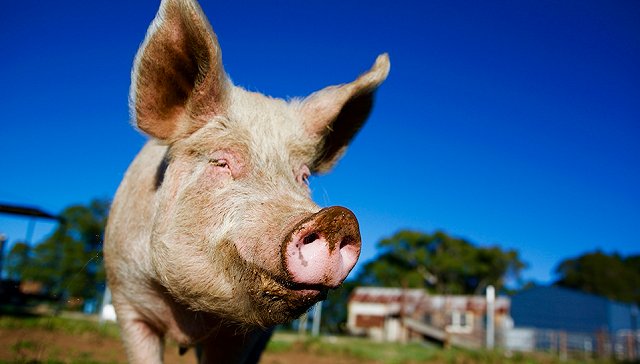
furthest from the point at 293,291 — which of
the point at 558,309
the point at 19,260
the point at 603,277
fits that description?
the point at 603,277

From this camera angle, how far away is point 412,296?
36.3 metres

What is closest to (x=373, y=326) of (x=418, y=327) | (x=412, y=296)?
(x=412, y=296)

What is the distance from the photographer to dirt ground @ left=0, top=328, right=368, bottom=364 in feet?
18.5

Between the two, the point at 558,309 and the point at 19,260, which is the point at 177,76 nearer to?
the point at 19,260

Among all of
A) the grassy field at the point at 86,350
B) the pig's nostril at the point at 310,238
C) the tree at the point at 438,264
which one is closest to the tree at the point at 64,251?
the grassy field at the point at 86,350

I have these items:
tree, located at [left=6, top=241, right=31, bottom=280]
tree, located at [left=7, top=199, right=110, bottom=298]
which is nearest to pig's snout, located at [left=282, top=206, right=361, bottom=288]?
tree, located at [left=7, top=199, right=110, bottom=298]

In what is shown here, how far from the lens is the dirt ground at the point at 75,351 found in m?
5.64

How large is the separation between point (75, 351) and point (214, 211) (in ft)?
20.4

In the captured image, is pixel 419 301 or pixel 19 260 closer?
pixel 19 260

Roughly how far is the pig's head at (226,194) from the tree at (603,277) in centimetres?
7622

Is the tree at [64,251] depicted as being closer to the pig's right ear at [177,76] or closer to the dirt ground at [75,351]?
the dirt ground at [75,351]

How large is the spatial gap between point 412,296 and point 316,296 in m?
36.3

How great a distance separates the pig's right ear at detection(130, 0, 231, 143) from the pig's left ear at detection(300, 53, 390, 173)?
2.26ft

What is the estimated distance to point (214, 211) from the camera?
7.78ft
